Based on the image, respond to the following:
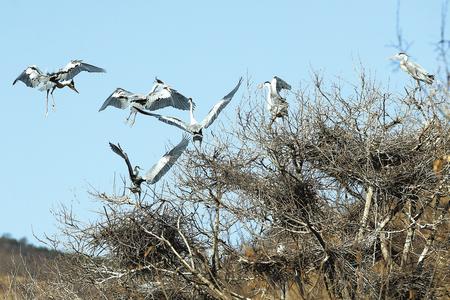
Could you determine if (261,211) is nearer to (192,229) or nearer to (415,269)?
(192,229)

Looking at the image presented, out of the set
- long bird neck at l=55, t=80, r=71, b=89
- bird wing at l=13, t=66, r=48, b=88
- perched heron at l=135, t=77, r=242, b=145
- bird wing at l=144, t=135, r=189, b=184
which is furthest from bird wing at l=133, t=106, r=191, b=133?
bird wing at l=13, t=66, r=48, b=88

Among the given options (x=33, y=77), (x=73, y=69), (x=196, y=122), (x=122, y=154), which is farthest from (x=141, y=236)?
(x=33, y=77)

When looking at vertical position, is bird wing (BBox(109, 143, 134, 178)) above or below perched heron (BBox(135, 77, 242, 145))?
below

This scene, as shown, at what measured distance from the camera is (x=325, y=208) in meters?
15.4

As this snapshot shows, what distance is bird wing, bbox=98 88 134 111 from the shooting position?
684 inches

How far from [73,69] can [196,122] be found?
3073 millimetres

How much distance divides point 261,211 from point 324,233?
3.39 ft

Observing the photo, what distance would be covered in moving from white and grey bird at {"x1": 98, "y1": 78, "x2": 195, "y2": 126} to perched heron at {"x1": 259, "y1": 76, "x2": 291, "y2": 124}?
1512 millimetres

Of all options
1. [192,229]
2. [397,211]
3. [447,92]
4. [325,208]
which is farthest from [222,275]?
[447,92]

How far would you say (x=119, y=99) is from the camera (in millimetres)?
17484

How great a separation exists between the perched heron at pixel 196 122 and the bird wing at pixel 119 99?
624 mm

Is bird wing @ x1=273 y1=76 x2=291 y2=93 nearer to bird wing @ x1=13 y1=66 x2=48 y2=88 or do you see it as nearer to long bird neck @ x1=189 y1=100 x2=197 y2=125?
long bird neck @ x1=189 y1=100 x2=197 y2=125

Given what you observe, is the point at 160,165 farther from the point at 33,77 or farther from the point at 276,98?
the point at 33,77

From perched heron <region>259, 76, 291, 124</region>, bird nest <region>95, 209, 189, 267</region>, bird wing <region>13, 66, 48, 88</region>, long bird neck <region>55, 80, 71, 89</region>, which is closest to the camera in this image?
bird nest <region>95, 209, 189, 267</region>
